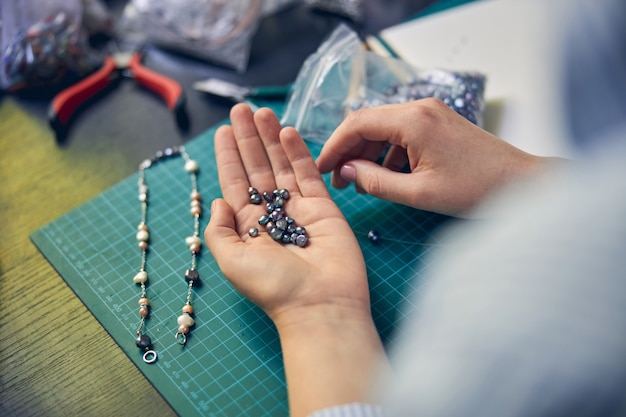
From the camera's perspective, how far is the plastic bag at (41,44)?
1.38m

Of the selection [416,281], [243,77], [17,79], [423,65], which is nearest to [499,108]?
[423,65]

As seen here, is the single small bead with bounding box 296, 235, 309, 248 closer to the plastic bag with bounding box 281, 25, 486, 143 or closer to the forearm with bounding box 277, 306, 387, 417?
the forearm with bounding box 277, 306, 387, 417

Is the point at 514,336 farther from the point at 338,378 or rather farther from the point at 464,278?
the point at 338,378

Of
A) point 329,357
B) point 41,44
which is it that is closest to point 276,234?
point 329,357

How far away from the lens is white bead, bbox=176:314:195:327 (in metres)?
0.97

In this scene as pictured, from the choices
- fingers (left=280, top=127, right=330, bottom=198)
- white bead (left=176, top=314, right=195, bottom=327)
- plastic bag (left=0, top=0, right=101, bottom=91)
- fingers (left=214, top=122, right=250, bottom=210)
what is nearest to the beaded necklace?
white bead (left=176, top=314, right=195, bottom=327)

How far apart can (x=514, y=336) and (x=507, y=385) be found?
0.05 meters

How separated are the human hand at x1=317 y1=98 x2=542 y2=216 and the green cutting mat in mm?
106

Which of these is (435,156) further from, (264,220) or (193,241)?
(193,241)

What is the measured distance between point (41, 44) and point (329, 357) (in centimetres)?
109

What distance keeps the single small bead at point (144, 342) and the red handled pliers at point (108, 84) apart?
58 cm

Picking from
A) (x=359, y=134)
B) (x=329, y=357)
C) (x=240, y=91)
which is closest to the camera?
(x=329, y=357)

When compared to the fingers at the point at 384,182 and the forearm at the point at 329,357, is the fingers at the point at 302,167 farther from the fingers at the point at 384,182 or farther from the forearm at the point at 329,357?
the forearm at the point at 329,357

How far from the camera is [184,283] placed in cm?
105
